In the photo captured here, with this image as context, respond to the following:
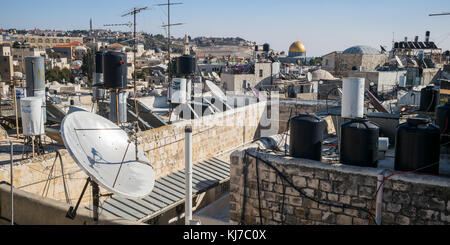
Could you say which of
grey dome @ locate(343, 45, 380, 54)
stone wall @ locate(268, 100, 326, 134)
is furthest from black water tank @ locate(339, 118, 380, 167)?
grey dome @ locate(343, 45, 380, 54)

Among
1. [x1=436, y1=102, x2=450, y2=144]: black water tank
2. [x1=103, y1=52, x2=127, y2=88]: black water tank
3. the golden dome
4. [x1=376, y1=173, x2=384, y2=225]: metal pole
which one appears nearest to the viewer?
[x1=376, y1=173, x2=384, y2=225]: metal pole

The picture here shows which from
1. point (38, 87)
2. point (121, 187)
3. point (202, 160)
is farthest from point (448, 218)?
point (38, 87)

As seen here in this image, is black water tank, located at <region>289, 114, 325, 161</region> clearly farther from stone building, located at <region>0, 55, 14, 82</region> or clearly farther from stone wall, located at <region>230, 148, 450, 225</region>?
stone building, located at <region>0, 55, 14, 82</region>

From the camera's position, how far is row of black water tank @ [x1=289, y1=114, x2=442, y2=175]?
244 inches

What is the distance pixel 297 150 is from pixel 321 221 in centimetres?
119

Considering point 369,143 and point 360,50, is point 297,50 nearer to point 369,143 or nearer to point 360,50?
point 360,50

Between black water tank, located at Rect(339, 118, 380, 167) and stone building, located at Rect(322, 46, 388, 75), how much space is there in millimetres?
37911

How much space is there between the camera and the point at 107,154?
21.5 feet

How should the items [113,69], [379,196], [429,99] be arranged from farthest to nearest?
[429,99]
[113,69]
[379,196]

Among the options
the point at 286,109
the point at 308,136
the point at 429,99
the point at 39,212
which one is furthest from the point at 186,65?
the point at 39,212

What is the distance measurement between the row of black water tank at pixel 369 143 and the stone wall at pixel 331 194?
264 mm

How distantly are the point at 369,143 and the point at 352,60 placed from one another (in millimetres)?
39785
